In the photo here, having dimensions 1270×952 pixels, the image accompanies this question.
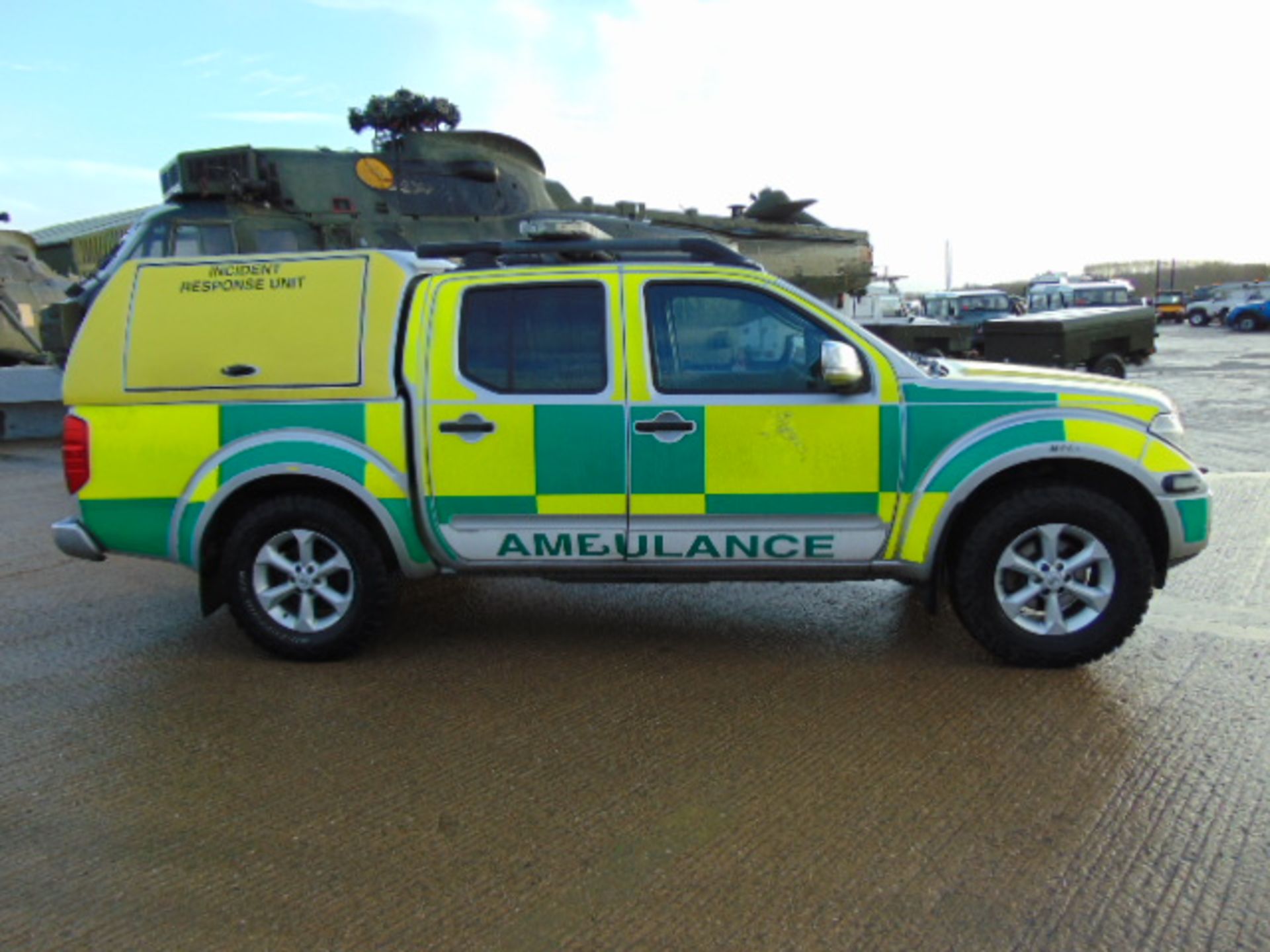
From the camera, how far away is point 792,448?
4.10 m

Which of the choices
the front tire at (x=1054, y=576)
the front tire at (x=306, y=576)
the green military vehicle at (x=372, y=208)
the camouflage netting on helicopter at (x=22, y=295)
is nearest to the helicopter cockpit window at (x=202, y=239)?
the green military vehicle at (x=372, y=208)

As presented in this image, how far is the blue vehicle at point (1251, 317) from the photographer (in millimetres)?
39344

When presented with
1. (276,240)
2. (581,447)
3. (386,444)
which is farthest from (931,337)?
(386,444)

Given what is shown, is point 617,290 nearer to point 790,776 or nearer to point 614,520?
point 614,520

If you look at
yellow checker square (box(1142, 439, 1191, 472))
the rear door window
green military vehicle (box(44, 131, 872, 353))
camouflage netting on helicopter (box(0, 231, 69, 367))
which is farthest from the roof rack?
camouflage netting on helicopter (box(0, 231, 69, 367))

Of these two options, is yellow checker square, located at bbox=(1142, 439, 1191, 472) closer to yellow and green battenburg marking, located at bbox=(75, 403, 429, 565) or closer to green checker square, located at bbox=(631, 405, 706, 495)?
green checker square, located at bbox=(631, 405, 706, 495)

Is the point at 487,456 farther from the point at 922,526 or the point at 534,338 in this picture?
the point at 922,526

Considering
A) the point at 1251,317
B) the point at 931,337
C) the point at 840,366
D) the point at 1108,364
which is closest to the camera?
the point at 840,366

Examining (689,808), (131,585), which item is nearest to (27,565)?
(131,585)

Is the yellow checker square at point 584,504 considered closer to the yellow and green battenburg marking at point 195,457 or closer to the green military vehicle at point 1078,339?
the yellow and green battenburg marking at point 195,457

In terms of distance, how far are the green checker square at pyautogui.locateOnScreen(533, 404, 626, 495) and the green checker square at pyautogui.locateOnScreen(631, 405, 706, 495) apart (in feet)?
0.20

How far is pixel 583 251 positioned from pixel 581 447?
0.97m

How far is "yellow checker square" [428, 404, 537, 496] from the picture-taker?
421cm

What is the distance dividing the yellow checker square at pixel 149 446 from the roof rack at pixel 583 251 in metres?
1.30
